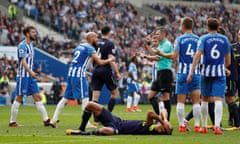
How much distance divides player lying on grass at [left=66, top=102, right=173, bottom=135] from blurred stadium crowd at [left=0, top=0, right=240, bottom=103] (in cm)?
2290

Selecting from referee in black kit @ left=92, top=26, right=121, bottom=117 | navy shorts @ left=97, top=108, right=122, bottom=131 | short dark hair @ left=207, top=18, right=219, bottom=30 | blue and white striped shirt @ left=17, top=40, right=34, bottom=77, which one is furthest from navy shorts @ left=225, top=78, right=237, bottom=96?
blue and white striped shirt @ left=17, top=40, right=34, bottom=77

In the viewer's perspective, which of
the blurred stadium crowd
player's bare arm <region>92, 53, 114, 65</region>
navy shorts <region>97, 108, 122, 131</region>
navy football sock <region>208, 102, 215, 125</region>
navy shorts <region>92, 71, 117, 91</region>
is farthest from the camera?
the blurred stadium crowd

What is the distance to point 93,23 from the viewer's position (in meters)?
50.0

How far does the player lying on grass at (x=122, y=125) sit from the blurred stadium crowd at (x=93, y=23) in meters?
22.9

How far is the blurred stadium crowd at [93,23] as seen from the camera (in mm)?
44406

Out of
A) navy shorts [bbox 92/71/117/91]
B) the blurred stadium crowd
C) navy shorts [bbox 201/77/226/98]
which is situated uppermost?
the blurred stadium crowd

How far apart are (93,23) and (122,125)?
110 ft

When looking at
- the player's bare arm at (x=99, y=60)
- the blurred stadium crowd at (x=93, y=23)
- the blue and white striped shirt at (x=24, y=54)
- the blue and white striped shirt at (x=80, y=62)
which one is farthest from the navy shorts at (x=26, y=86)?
the blurred stadium crowd at (x=93, y=23)

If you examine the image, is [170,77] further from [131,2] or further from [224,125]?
[131,2]

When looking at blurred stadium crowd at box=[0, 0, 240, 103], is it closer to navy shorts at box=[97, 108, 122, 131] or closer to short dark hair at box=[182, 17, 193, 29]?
short dark hair at box=[182, 17, 193, 29]

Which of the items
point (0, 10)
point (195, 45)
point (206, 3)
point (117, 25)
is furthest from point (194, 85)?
point (206, 3)

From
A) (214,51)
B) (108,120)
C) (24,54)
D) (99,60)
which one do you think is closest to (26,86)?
(24,54)

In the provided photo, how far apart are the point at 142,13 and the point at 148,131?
138ft

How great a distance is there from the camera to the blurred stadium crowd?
44.4 metres
